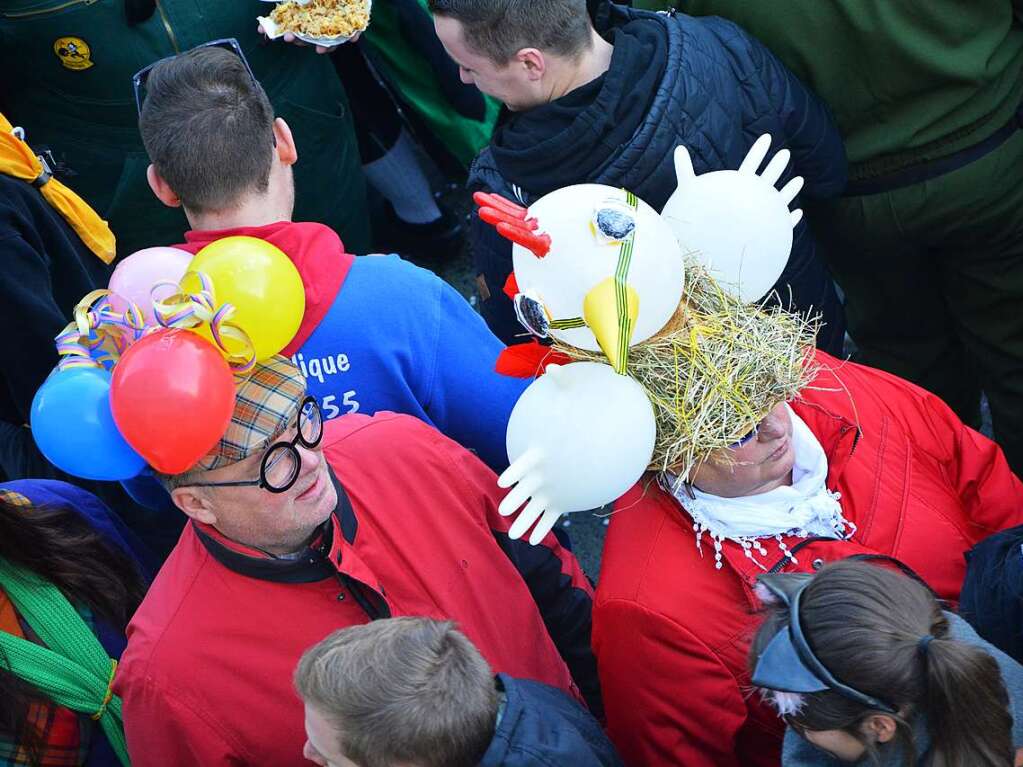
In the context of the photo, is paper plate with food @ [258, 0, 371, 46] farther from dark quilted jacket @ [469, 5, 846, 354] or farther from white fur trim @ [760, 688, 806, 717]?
white fur trim @ [760, 688, 806, 717]

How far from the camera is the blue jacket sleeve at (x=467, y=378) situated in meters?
2.35

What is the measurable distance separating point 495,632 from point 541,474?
48cm

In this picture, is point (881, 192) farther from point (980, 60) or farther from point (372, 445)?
point (372, 445)

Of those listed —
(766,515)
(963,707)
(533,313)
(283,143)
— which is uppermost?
(533,313)

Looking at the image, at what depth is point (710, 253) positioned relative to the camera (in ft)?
6.43

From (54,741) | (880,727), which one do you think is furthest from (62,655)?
(880,727)

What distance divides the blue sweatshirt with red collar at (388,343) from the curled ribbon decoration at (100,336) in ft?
1.54

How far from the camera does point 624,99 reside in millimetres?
2336

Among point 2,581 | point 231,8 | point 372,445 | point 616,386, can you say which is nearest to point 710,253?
point 616,386

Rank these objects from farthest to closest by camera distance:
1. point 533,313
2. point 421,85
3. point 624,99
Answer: point 421,85 → point 624,99 → point 533,313

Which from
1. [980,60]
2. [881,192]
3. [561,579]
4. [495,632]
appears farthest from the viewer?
[881,192]

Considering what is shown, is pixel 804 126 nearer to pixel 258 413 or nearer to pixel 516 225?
pixel 516 225

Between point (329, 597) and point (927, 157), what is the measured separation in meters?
1.91

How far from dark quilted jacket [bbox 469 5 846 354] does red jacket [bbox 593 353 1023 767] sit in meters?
0.32
